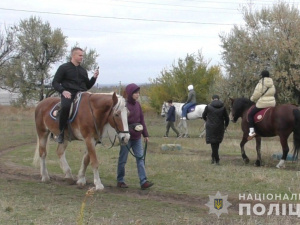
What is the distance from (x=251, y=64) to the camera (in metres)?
29.5

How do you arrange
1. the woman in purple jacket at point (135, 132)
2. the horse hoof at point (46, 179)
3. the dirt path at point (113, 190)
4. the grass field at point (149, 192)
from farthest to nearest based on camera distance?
the horse hoof at point (46, 179)
the woman in purple jacket at point (135, 132)
the dirt path at point (113, 190)
the grass field at point (149, 192)

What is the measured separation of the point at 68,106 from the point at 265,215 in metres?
4.38

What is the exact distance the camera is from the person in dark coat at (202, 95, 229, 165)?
13055mm

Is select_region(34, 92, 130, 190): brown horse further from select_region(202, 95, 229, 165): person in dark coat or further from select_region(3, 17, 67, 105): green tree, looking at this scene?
select_region(3, 17, 67, 105): green tree

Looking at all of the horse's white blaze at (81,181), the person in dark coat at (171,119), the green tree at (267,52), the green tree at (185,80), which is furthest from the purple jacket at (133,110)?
the green tree at (185,80)

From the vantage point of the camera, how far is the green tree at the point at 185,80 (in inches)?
1487

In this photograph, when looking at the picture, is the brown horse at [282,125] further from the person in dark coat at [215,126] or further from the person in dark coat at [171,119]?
the person in dark coat at [171,119]

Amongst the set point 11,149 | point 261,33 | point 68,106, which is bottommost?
point 11,149

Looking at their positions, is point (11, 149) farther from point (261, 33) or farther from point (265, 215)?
point (261, 33)

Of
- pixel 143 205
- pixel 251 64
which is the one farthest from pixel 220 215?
pixel 251 64

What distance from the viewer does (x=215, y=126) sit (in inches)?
515

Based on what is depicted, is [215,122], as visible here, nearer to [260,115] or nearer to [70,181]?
[260,115]

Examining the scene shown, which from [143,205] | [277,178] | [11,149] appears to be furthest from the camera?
[11,149]

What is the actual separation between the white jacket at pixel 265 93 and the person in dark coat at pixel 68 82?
4959 millimetres
